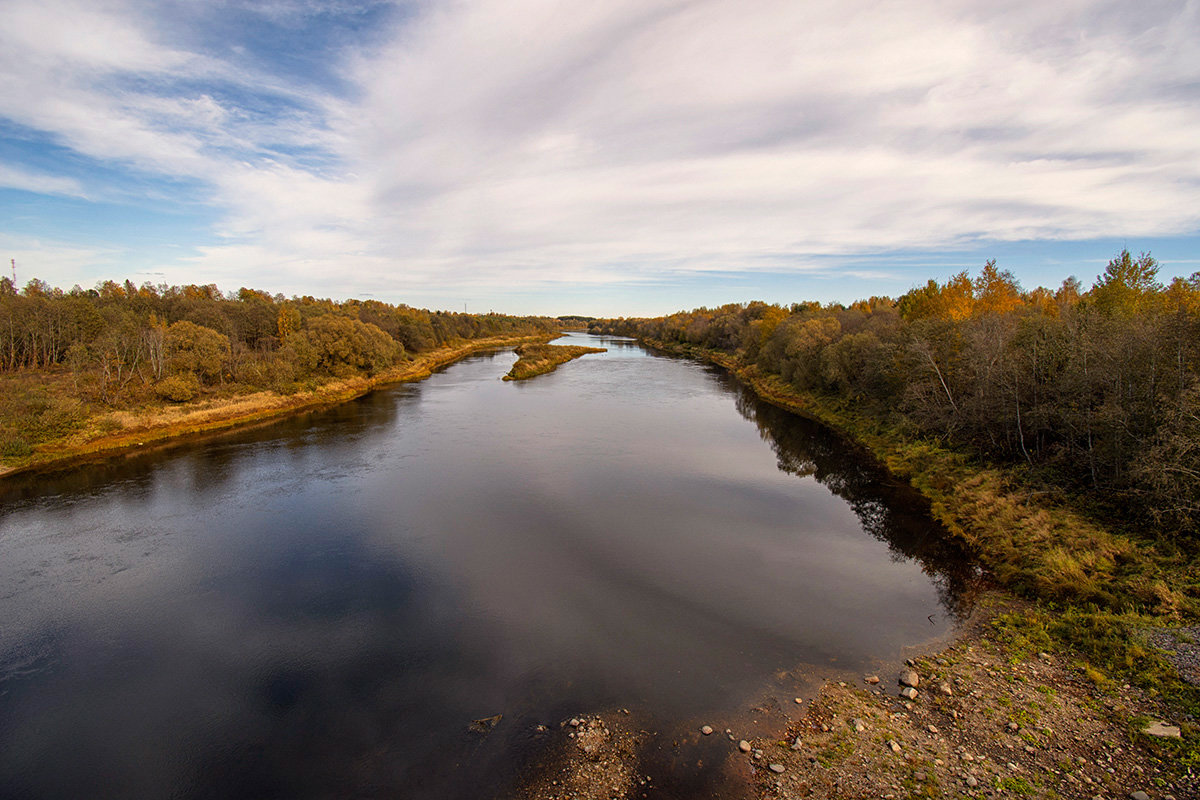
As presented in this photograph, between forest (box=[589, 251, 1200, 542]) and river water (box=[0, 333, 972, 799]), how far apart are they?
199 inches

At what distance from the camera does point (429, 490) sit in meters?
22.5

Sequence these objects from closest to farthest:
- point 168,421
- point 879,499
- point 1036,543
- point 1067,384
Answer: point 1036,543
point 1067,384
point 879,499
point 168,421

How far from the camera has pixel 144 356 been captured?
38.2 m

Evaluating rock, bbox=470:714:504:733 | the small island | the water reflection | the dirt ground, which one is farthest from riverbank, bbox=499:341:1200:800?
the small island

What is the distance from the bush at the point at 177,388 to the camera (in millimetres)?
34594

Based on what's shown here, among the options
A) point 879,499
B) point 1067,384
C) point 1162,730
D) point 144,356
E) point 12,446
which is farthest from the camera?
point 144,356

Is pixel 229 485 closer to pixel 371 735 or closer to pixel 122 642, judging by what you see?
pixel 122 642

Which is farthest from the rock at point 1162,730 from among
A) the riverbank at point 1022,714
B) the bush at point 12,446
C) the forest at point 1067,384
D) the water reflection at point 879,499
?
the bush at point 12,446

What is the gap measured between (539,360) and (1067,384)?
58.3 meters

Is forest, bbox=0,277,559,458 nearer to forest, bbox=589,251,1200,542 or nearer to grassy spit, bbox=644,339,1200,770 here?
grassy spit, bbox=644,339,1200,770

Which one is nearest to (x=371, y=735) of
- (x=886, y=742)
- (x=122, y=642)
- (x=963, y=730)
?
(x=122, y=642)

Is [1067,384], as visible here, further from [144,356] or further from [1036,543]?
[144,356]

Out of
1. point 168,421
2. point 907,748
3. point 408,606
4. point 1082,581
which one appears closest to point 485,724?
point 408,606

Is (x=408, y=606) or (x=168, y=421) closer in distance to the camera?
(x=408, y=606)
